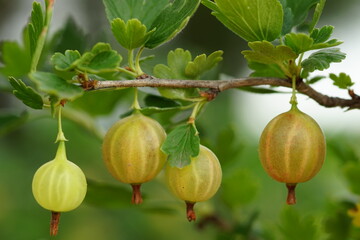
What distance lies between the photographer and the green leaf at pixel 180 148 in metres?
0.67

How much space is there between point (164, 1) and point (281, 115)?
0.21m

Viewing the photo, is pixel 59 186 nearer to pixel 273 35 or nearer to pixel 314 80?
pixel 273 35

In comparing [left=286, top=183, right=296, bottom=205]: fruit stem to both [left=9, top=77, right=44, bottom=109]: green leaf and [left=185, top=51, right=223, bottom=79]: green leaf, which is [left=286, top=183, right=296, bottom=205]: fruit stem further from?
[left=9, top=77, right=44, bottom=109]: green leaf

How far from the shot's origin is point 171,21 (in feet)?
2.33

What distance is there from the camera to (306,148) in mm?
660

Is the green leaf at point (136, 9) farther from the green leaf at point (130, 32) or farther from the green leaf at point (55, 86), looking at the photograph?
the green leaf at point (55, 86)

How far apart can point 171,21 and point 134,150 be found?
16 cm

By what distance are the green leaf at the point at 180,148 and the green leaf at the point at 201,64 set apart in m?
0.11

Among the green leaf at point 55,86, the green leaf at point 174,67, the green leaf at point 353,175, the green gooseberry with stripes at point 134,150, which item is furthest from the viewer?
the green leaf at point 353,175

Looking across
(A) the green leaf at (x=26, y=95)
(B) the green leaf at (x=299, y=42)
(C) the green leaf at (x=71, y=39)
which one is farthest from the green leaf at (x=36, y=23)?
(C) the green leaf at (x=71, y=39)

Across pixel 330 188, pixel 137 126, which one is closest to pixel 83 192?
pixel 137 126

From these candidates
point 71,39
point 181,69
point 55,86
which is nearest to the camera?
point 55,86

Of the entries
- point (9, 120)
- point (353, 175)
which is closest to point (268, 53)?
point (353, 175)

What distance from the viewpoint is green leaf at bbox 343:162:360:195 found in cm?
101
